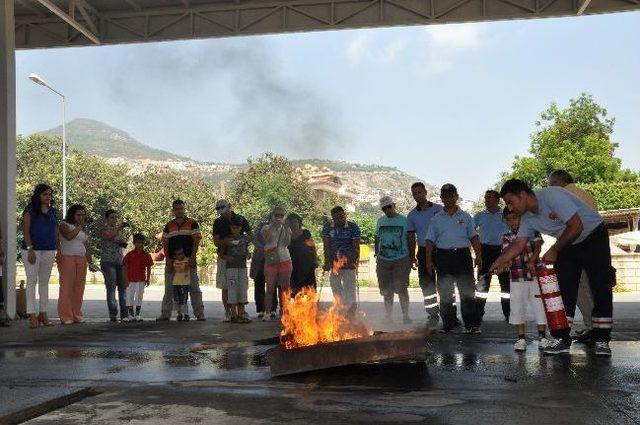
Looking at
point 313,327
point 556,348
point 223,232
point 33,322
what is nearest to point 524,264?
point 556,348

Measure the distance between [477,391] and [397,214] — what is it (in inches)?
232

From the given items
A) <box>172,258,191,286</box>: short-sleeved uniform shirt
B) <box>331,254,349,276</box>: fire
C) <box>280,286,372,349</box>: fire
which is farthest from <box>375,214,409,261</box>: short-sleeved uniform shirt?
<box>280,286,372,349</box>: fire

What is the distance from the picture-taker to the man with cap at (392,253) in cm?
1112

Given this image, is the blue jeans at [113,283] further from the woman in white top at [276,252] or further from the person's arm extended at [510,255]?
the person's arm extended at [510,255]

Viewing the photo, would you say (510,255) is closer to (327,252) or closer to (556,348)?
(556,348)

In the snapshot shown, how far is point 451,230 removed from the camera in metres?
9.84

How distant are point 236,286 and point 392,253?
2.57 metres

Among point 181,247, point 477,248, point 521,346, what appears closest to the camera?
point 521,346

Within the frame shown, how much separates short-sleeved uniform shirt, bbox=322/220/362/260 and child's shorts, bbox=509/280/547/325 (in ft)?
13.8

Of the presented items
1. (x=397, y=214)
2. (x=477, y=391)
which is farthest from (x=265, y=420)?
(x=397, y=214)

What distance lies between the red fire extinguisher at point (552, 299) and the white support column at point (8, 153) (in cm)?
926

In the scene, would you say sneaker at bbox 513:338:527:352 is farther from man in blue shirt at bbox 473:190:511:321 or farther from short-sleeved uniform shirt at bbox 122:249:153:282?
short-sleeved uniform shirt at bbox 122:249:153:282

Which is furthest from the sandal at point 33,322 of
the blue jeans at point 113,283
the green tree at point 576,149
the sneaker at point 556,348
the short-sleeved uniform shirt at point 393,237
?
the green tree at point 576,149

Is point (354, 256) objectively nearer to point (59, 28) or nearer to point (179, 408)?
point (179, 408)
